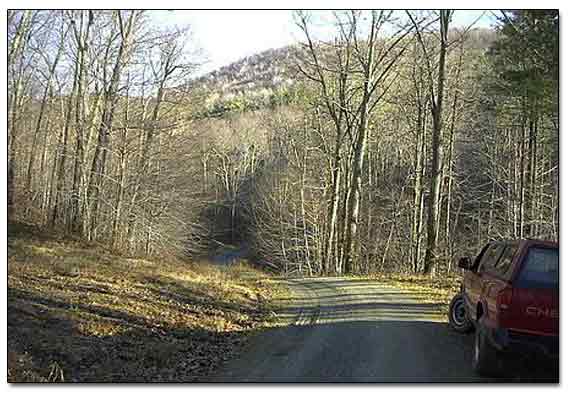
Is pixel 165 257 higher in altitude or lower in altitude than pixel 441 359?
higher

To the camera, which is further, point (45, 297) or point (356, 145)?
point (356, 145)

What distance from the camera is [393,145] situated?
1359cm

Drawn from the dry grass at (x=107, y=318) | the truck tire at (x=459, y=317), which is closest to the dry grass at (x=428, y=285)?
the truck tire at (x=459, y=317)

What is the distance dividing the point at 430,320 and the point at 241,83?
428 centimetres

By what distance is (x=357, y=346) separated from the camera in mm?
7031

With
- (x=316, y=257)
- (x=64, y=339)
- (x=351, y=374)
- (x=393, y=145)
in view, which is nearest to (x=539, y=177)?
(x=393, y=145)

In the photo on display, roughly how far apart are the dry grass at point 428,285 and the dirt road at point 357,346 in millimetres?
313

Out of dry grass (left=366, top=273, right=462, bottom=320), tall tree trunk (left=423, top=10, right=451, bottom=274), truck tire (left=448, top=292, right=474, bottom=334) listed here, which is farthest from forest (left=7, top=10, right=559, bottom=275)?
truck tire (left=448, top=292, right=474, bottom=334)

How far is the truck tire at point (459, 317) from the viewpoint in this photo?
7.80 m

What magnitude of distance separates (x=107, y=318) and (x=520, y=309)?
14.8ft

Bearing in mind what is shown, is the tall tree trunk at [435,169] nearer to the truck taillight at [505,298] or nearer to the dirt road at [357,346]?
the dirt road at [357,346]

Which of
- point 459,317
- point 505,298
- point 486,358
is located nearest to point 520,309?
point 505,298

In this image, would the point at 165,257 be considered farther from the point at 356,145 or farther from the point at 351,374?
the point at 356,145

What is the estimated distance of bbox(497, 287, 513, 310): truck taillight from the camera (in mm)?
5324
